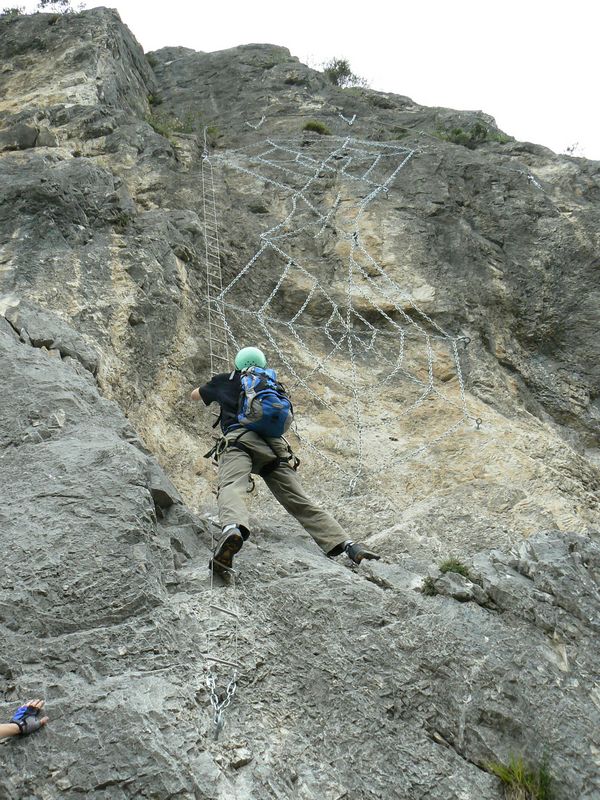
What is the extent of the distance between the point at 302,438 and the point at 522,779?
5.12 meters

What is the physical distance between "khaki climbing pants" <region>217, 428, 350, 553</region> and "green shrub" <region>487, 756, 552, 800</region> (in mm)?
2338

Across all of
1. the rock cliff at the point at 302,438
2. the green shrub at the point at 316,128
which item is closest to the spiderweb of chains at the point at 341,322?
the rock cliff at the point at 302,438

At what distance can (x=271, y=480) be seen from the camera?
7254mm

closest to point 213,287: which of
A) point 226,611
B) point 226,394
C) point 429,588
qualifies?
point 226,394

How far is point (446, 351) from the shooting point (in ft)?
35.8

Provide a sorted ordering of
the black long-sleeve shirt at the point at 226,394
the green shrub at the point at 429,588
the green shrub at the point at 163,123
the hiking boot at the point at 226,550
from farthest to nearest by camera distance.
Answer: the green shrub at the point at 163,123
the black long-sleeve shirt at the point at 226,394
the green shrub at the point at 429,588
the hiking boot at the point at 226,550

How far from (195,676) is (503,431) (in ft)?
18.3

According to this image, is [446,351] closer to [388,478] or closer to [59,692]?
[388,478]

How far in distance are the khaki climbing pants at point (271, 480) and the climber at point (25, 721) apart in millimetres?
2243

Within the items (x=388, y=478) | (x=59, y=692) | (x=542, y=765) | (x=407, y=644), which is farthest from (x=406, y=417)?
(x=59, y=692)

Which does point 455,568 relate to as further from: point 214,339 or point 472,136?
point 472,136

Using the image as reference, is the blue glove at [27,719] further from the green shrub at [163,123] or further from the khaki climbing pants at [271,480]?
the green shrub at [163,123]

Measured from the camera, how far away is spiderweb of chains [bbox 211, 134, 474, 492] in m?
9.89

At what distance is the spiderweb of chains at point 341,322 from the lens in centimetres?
989
